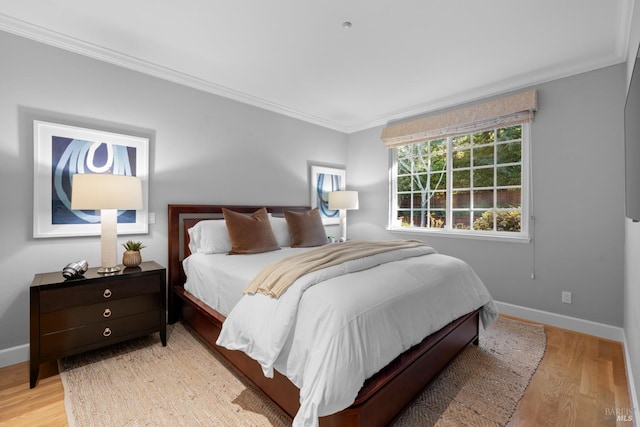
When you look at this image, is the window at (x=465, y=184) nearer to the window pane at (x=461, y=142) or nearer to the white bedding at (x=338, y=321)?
the window pane at (x=461, y=142)

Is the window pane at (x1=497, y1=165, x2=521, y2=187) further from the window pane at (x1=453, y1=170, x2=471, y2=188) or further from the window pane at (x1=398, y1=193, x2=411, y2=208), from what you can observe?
the window pane at (x1=398, y1=193, x2=411, y2=208)

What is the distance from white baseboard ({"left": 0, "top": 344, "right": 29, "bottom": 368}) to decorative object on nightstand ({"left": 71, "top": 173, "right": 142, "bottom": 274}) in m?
A: 0.86

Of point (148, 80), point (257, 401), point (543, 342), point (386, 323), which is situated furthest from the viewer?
point (148, 80)

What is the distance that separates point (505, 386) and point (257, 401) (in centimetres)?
166

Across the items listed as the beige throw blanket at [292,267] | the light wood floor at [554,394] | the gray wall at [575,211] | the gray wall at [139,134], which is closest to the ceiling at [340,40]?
the gray wall at [139,134]

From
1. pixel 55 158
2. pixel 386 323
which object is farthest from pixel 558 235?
pixel 55 158

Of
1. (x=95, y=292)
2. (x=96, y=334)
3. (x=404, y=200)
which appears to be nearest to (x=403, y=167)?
(x=404, y=200)

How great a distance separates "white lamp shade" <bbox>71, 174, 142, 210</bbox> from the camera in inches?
87.3

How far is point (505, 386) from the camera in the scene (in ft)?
6.58

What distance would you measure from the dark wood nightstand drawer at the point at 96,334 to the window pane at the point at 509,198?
3774 millimetres

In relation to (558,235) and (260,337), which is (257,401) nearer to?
(260,337)

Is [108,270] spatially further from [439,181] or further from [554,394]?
[439,181]

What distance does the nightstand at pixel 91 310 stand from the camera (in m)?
2.00

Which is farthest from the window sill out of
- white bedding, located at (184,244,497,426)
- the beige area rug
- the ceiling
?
the ceiling
